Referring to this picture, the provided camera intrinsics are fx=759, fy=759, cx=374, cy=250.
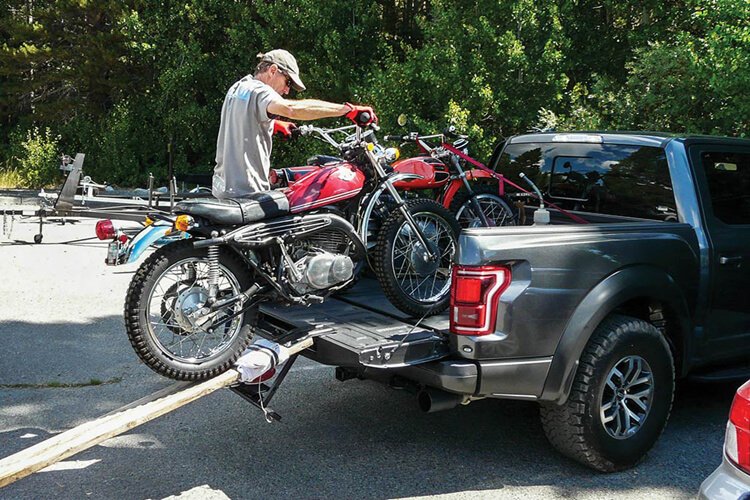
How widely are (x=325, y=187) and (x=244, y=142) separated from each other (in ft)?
1.98

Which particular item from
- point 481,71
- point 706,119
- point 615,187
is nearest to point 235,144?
point 615,187

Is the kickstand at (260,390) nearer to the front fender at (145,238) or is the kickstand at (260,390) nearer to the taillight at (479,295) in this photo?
the taillight at (479,295)

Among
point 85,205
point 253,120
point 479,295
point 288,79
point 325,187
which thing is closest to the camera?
point 479,295

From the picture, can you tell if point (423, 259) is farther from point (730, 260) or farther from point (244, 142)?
point (730, 260)

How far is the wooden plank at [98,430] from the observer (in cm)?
302

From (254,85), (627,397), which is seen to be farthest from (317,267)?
(627,397)

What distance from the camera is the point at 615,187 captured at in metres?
4.96

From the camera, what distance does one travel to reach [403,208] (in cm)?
477

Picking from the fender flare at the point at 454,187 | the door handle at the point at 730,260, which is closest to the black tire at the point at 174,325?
the fender flare at the point at 454,187

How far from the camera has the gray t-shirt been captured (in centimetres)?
468

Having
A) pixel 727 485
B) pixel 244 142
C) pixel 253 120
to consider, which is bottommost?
pixel 727 485

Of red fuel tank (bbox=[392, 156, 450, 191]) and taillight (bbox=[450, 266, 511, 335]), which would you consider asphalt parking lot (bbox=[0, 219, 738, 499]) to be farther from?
red fuel tank (bbox=[392, 156, 450, 191])

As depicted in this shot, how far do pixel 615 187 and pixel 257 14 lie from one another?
15654 millimetres

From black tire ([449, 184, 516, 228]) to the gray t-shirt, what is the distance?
165 centimetres
